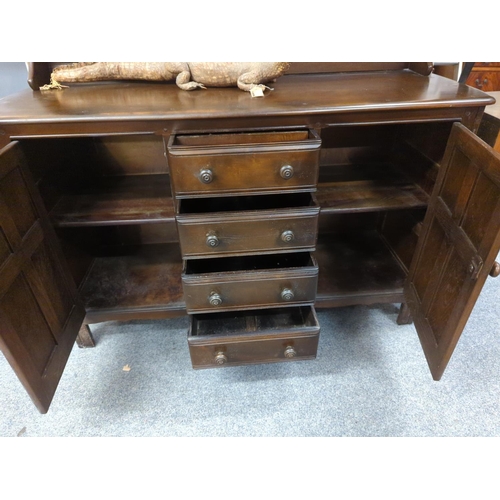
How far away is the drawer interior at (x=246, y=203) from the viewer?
42.0 inches

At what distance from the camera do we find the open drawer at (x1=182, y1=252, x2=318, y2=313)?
98 cm

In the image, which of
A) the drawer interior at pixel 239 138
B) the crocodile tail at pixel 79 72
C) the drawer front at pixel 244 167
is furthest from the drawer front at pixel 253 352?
the crocodile tail at pixel 79 72

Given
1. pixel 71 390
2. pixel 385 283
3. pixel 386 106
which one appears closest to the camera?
pixel 386 106

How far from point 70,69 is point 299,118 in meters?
0.71

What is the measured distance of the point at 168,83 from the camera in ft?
3.58

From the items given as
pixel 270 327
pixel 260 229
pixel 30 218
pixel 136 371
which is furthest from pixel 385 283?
pixel 30 218

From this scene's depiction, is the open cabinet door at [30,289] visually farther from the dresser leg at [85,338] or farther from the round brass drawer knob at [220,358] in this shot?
the round brass drawer knob at [220,358]

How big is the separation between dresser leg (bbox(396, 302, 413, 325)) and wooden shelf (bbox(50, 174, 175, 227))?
0.93 metres

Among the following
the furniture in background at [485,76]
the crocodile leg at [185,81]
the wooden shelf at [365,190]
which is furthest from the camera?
the furniture in background at [485,76]

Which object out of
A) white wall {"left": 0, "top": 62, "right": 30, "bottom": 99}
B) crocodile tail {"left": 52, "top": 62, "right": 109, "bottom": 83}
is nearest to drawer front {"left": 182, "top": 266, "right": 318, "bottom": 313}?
crocodile tail {"left": 52, "top": 62, "right": 109, "bottom": 83}

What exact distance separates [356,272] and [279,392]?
0.53 meters

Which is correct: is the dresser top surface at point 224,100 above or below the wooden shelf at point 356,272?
above

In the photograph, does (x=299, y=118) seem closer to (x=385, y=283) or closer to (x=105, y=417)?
(x=385, y=283)

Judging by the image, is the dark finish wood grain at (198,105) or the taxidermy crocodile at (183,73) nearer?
the dark finish wood grain at (198,105)
